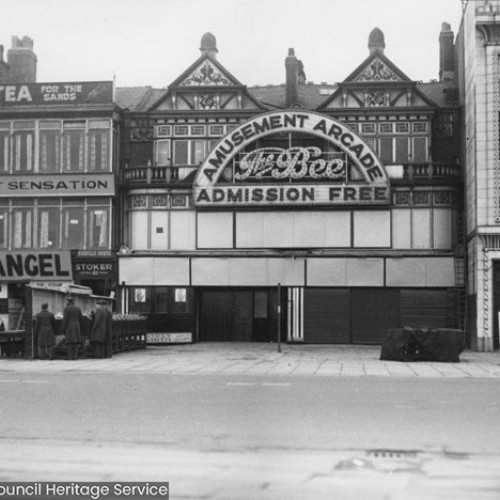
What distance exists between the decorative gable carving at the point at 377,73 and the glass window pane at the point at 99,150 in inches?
410

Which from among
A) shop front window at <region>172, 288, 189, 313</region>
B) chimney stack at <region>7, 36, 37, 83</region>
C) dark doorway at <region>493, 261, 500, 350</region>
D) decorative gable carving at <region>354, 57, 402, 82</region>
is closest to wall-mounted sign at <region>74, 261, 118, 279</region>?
shop front window at <region>172, 288, 189, 313</region>

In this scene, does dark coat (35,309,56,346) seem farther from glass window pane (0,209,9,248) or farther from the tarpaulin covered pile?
glass window pane (0,209,9,248)

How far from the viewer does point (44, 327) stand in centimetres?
2431

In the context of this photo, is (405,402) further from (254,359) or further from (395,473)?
(254,359)

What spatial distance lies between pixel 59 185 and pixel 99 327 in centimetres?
1065

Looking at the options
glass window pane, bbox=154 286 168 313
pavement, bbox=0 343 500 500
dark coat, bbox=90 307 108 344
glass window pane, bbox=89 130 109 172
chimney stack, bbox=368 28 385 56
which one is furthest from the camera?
chimney stack, bbox=368 28 385 56

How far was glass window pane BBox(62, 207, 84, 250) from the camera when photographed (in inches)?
1339

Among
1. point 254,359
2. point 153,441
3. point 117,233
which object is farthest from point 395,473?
point 117,233

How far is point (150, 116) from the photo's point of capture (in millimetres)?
34625

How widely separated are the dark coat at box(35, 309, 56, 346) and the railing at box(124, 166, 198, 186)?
10.7m

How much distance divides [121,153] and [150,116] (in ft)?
6.28

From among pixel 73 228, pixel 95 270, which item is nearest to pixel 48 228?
pixel 73 228

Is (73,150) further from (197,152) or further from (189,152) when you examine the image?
(197,152)

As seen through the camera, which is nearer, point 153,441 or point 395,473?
point 395,473
